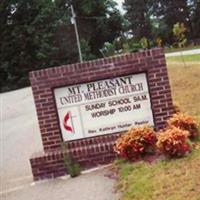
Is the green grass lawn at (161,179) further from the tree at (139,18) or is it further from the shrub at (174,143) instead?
the tree at (139,18)

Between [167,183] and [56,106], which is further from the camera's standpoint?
[56,106]

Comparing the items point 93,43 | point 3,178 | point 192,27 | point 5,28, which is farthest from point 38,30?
point 3,178

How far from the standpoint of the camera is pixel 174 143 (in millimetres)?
7988

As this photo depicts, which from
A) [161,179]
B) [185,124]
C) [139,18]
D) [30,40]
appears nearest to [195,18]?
[139,18]

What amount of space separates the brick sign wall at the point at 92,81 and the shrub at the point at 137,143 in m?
0.90

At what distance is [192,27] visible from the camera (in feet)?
289

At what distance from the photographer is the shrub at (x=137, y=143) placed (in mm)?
8555

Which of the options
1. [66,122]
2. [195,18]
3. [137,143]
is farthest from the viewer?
[195,18]

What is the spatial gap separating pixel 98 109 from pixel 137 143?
1530 mm

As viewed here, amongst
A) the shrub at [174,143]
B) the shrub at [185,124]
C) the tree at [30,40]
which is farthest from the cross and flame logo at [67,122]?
the tree at [30,40]

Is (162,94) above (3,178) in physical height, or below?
above

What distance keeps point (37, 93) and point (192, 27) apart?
80.6m

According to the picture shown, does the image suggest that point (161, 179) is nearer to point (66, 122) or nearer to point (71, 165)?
point (71, 165)

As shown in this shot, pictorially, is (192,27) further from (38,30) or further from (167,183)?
(167,183)
